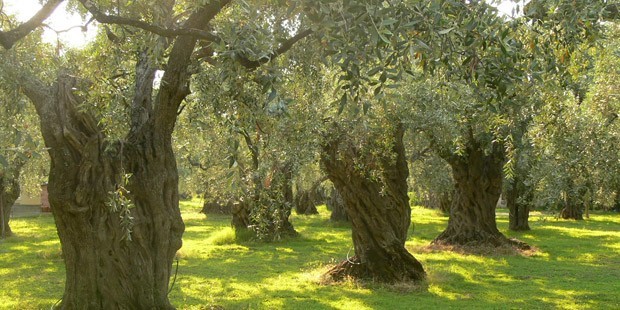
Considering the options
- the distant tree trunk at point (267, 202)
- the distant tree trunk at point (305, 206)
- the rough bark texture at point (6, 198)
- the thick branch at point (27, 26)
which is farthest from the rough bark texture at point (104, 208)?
the distant tree trunk at point (305, 206)

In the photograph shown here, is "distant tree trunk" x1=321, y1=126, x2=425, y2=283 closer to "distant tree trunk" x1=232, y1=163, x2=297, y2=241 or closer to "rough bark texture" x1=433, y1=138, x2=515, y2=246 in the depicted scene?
"distant tree trunk" x1=232, y1=163, x2=297, y2=241

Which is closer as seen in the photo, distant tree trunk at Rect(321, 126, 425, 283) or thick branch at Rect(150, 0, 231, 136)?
thick branch at Rect(150, 0, 231, 136)

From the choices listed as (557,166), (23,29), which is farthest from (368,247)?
(23,29)

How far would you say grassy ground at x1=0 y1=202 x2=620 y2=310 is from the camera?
1477 centimetres

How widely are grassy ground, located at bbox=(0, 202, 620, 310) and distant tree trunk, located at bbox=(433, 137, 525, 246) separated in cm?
151

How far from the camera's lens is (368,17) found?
5250 millimetres

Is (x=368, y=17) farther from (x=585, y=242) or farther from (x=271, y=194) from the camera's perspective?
(x=585, y=242)

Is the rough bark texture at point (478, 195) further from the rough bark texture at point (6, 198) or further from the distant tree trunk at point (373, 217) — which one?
the rough bark texture at point (6, 198)

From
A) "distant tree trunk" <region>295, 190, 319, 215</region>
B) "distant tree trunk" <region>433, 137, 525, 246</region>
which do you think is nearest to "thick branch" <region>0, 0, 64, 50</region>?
"distant tree trunk" <region>433, 137, 525, 246</region>

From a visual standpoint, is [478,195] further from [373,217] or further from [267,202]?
[267,202]

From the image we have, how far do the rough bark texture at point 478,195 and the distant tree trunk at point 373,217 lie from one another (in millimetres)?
8435

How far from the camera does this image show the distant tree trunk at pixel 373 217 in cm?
1625

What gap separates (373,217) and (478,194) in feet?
32.6

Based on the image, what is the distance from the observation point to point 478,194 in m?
25.2
